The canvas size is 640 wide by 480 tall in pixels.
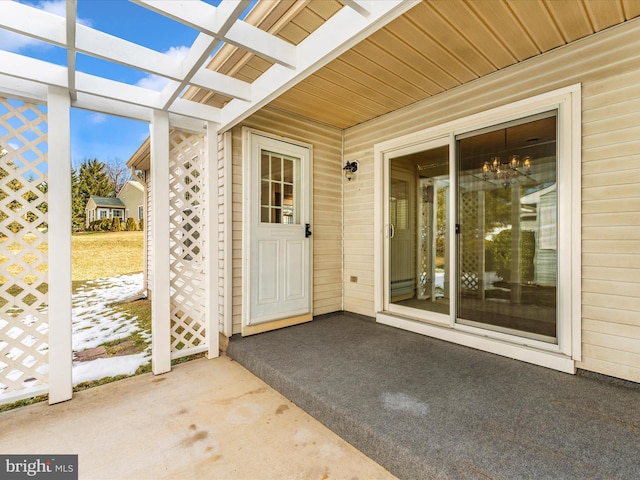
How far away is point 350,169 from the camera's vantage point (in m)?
4.05

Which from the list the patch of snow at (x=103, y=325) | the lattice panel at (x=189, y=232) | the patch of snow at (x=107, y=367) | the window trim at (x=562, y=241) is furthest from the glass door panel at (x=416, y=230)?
the patch of snow at (x=103, y=325)

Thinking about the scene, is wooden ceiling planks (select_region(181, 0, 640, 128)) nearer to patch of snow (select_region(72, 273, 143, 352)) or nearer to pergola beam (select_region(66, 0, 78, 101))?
pergola beam (select_region(66, 0, 78, 101))

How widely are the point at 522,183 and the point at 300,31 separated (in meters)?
2.29

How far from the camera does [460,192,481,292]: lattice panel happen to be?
9.98 ft

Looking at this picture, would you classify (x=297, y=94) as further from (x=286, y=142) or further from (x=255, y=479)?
(x=255, y=479)

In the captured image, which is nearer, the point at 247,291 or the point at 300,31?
the point at 300,31

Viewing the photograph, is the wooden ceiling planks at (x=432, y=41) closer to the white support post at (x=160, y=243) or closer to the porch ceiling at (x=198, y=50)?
the porch ceiling at (x=198, y=50)

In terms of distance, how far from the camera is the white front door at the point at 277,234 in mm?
3309

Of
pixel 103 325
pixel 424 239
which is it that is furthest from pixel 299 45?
pixel 103 325

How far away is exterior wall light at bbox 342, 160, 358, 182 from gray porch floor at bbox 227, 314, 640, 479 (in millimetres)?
2225

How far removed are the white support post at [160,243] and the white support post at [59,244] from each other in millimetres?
588

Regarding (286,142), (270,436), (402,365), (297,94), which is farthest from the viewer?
(286,142)

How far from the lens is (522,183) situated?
2.74m

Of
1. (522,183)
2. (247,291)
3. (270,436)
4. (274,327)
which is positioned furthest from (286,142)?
(270,436)
